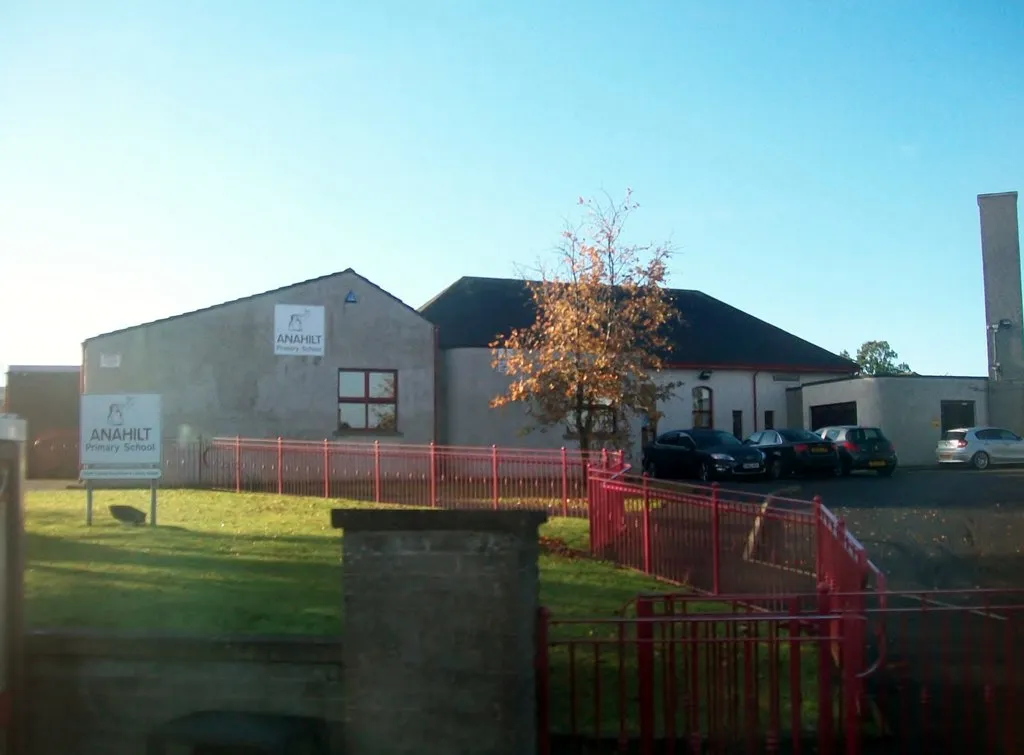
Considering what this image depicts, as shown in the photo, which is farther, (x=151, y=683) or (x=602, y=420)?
(x=602, y=420)

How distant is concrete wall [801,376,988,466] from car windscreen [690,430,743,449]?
8.25 meters

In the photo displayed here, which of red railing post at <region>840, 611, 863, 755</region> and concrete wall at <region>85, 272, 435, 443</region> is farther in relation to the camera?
concrete wall at <region>85, 272, 435, 443</region>

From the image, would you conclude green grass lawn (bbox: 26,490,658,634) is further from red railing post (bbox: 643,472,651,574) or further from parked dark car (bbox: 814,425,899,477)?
parked dark car (bbox: 814,425,899,477)

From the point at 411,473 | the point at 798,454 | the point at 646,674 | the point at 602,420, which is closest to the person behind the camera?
the point at 646,674

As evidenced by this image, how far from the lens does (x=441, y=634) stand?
5.29 m

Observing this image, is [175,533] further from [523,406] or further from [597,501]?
[523,406]

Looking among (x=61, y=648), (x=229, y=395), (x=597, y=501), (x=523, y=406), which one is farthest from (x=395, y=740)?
(x=523, y=406)

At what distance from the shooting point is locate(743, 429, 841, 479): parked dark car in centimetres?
2666

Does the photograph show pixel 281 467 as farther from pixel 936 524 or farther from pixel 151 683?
pixel 151 683

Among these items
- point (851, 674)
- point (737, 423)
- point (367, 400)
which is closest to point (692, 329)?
point (737, 423)

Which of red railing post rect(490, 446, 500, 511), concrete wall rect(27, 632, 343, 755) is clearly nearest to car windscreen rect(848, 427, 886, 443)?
red railing post rect(490, 446, 500, 511)

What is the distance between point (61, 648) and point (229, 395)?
65.2ft

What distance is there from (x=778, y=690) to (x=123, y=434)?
12.0m

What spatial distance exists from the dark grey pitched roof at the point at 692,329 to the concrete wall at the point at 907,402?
2458 mm
